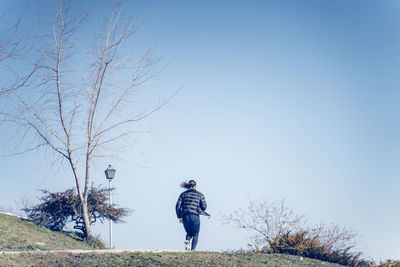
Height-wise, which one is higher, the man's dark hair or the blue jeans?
the man's dark hair

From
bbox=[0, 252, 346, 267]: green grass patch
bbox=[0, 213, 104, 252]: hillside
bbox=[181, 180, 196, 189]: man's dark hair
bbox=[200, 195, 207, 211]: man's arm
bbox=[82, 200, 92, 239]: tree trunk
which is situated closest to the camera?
bbox=[0, 252, 346, 267]: green grass patch

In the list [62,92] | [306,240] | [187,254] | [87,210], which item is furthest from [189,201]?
[62,92]

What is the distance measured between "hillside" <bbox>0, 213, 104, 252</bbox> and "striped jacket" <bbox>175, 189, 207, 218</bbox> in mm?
3945

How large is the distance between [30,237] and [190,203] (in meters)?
5.52

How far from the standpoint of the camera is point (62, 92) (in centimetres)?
1738

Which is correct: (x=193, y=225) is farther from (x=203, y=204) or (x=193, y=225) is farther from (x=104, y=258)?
(x=104, y=258)

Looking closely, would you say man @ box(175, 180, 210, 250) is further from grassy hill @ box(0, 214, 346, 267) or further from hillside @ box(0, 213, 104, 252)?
hillside @ box(0, 213, 104, 252)

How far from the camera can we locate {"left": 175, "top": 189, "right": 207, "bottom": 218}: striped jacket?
42.3 feet

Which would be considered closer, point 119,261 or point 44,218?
Result: point 119,261

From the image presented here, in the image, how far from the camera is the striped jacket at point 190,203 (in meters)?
12.9

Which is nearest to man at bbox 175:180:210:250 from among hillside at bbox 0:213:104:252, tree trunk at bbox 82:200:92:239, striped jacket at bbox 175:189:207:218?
striped jacket at bbox 175:189:207:218

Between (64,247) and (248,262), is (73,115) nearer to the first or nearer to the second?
(64,247)

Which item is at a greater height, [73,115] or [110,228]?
[73,115]

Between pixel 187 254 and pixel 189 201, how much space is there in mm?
2250
